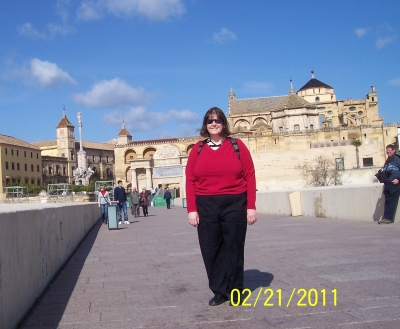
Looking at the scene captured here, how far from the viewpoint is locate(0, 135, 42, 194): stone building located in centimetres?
9219

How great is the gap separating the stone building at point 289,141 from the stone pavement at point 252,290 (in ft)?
175

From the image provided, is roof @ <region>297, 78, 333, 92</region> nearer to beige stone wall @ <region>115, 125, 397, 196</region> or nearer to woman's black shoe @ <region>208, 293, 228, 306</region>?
beige stone wall @ <region>115, 125, 397, 196</region>

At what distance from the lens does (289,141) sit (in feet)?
280

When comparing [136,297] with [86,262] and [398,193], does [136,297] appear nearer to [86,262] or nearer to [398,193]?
[86,262]

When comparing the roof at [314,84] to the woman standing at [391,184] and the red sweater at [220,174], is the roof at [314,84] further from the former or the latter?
the red sweater at [220,174]

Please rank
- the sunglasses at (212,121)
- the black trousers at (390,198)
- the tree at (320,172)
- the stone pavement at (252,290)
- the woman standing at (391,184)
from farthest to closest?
1. the tree at (320,172)
2. the black trousers at (390,198)
3. the woman standing at (391,184)
4. the sunglasses at (212,121)
5. the stone pavement at (252,290)

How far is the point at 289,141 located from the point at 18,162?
49.8 m

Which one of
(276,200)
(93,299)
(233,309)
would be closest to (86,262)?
(93,299)

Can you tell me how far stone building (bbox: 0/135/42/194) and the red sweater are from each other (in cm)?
8709

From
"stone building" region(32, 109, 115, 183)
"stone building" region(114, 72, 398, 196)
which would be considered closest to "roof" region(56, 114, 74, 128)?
"stone building" region(32, 109, 115, 183)

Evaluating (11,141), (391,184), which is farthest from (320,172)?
(11,141)

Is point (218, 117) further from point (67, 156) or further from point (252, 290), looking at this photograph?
point (67, 156)

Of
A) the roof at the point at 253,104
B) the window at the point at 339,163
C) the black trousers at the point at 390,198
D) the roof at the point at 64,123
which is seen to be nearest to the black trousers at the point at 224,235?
the black trousers at the point at 390,198

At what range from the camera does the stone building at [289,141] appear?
2739 inches
